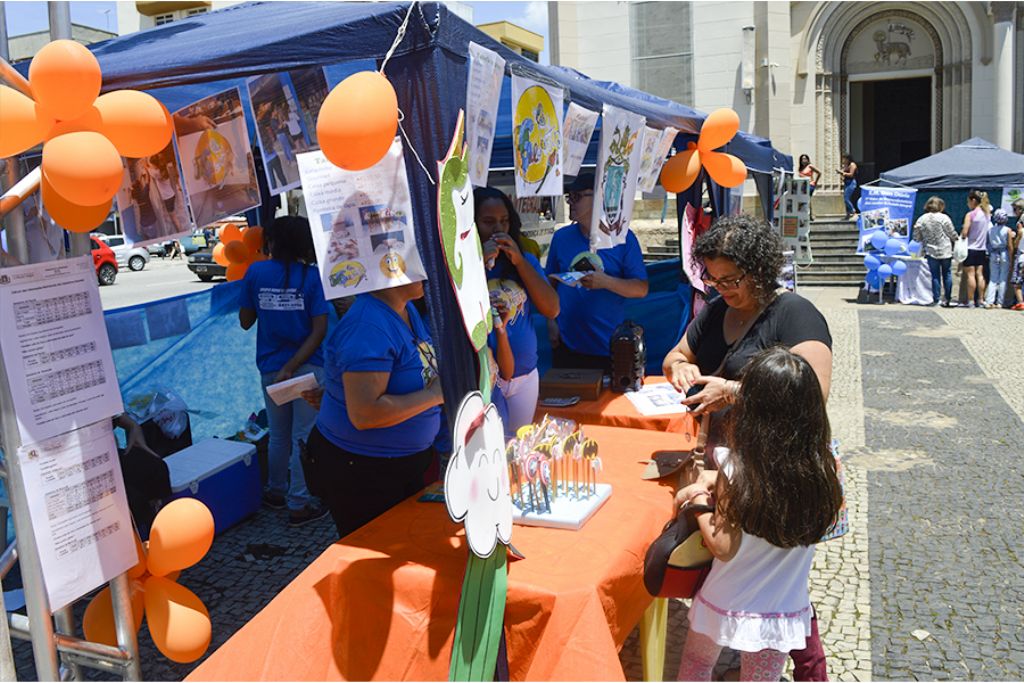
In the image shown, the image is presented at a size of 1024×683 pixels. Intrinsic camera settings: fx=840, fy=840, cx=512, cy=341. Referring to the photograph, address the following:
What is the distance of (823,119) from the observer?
22.2 meters

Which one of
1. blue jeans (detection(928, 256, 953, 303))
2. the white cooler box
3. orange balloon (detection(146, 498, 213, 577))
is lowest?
blue jeans (detection(928, 256, 953, 303))

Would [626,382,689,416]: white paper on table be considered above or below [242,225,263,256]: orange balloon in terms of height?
below

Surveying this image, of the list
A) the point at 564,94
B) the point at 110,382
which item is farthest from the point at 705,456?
the point at 110,382

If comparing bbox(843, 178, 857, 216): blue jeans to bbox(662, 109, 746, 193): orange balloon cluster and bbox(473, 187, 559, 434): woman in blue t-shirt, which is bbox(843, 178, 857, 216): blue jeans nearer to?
bbox(662, 109, 746, 193): orange balloon cluster

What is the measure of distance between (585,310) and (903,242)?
1087 cm

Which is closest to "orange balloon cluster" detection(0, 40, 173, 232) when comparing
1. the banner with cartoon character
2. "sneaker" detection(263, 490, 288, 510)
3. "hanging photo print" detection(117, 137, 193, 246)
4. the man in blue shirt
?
"hanging photo print" detection(117, 137, 193, 246)

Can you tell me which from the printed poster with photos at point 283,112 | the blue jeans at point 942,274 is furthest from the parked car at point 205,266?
the printed poster with photos at point 283,112

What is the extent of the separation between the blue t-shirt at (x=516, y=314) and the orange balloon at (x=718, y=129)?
8.03 feet

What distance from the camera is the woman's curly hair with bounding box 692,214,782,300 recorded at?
285cm

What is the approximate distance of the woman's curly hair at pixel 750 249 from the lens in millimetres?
2852

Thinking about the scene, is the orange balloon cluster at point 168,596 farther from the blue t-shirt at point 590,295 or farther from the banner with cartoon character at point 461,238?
the blue t-shirt at point 590,295

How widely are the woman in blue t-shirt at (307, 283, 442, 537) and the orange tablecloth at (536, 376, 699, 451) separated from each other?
119cm

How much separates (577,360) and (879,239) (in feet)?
35.4

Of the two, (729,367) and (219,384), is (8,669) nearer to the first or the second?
(729,367)
